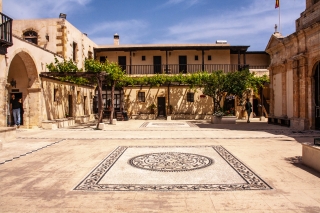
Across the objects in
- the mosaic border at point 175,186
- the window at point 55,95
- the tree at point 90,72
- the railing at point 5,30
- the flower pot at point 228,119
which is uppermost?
the railing at point 5,30

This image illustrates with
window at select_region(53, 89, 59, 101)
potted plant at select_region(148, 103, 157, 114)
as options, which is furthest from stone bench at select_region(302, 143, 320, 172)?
potted plant at select_region(148, 103, 157, 114)

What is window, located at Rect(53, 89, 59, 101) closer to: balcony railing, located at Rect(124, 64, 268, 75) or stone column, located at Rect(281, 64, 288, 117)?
balcony railing, located at Rect(124, 64, 268, 75)

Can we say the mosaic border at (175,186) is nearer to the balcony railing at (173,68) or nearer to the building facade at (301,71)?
the building facade at (301,71)

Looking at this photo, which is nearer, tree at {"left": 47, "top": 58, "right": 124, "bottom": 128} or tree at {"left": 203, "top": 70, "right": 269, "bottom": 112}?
tree at {"left": 47, "top": 58, "right": 124, "bottom": 128}

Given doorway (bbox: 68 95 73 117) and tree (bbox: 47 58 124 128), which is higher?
tree (bbox: 47 58 124 128)

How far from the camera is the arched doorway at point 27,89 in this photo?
15.0m

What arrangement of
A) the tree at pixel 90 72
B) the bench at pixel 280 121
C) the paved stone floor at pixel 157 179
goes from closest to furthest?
the paved stone floor at pixel 157 179
the tree at pixel 90 72
the bench at pixel 280 121

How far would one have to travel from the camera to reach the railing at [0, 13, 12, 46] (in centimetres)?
1020

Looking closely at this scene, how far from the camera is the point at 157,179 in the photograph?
5.40 meters

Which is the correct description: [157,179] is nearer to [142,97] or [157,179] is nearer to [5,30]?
[5,30]

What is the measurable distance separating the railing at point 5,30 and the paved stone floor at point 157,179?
13.1ft

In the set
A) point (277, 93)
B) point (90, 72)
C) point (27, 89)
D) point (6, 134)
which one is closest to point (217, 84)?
point (277, 93)

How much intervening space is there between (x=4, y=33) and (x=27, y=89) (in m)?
5.20

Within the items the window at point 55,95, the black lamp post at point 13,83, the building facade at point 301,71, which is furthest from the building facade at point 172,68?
the black lamp post at point 13,83
